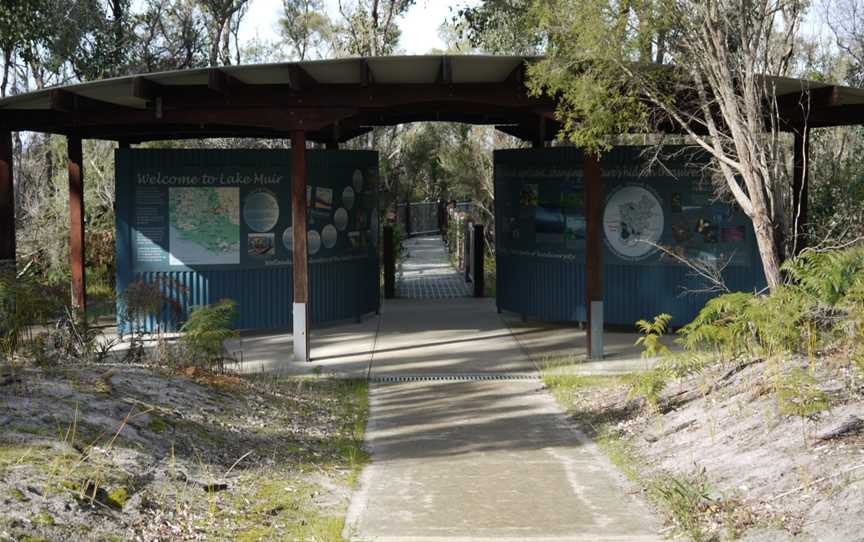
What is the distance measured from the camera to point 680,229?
15.5 m

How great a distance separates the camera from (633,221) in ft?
51.5

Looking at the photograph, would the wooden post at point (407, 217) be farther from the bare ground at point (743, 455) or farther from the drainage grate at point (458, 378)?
the bare ground at point (743, 455)

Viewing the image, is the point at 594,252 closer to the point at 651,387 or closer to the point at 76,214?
the point at 651,387

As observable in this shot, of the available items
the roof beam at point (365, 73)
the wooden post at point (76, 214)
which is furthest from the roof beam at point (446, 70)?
the wooden post at point (76, 214)

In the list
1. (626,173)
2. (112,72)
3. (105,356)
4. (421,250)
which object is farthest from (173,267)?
(421,250)

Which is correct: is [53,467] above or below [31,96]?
below

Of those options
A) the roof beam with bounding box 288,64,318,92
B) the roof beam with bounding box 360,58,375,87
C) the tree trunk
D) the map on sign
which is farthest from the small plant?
the tree trunk

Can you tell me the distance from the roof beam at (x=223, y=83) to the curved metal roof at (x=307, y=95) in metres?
0.01

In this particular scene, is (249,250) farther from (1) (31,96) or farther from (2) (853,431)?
(2) (853,431)

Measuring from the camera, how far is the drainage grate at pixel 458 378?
1272cm

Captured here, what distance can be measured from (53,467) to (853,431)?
533 cm

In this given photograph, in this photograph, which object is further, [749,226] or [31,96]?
[749,226]

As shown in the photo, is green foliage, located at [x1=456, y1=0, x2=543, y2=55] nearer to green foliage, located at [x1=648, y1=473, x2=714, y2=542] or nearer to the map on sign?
the map on sign

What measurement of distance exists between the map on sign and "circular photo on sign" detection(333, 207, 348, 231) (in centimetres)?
168
